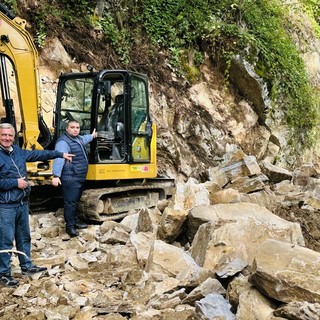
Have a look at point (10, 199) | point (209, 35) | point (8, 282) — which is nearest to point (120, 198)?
point (10, 199)

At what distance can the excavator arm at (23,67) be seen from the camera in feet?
22.4

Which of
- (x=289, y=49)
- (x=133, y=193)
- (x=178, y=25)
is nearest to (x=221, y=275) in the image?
(x=133, y=193)

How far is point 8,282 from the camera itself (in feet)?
15.2

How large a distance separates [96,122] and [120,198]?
1496 millimetres

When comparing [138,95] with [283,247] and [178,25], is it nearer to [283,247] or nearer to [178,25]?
[283,247]

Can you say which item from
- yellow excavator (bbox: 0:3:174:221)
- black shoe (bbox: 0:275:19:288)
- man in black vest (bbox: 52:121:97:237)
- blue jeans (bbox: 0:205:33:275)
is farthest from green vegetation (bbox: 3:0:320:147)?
black shoe (bbox: 0:275:19:288)

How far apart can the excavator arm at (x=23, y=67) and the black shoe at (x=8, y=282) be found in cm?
292

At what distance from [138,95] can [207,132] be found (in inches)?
204

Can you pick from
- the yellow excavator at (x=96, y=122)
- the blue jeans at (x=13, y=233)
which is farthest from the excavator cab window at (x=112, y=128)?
the blue jeans at (x=13, y=233)

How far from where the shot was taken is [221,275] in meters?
4.15

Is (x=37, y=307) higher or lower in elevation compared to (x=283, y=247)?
lower

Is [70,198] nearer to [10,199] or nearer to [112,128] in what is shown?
[112,128]

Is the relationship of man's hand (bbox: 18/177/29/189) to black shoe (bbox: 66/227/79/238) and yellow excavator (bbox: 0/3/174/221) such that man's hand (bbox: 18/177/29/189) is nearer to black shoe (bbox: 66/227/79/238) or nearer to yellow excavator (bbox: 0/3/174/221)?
black shoe (bbox: 66/227/79/238)

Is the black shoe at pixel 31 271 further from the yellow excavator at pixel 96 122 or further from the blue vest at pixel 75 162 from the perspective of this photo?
the yellow excavator at pixel 96 122
